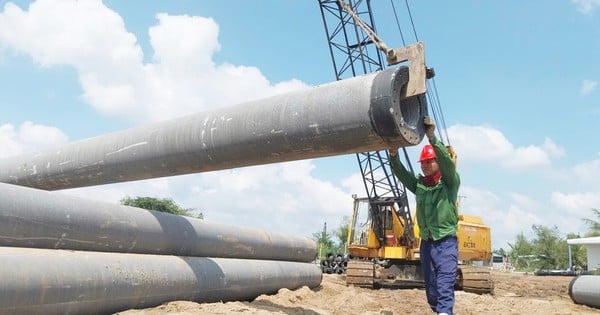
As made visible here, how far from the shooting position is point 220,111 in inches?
177

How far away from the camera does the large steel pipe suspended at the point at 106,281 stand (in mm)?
3873

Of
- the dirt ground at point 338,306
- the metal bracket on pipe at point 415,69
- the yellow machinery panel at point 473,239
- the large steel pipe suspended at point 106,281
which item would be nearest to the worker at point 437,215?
the metal bracket on pipe at point 415,69

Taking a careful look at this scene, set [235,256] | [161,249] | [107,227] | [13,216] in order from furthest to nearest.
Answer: [235,256] → [161,249] → [107,227] → [13,216]

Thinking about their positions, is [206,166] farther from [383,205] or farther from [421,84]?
[383,205]

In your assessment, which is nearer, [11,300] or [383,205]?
[11,300]

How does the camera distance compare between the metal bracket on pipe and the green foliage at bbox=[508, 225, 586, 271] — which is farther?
the green foliage at bbox=[508, 225, 586, 271]

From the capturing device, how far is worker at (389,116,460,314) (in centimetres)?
421

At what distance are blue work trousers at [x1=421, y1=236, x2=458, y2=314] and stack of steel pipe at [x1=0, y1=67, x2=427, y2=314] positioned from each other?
3.36 feet

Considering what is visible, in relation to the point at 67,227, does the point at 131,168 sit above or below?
above

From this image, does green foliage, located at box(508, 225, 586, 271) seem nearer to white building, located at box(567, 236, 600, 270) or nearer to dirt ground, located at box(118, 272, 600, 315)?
white building, located at box(567, 236, 600, 270)

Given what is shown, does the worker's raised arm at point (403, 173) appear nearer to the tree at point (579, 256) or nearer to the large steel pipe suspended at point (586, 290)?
the large steel pipe suspended at point (586, 290)

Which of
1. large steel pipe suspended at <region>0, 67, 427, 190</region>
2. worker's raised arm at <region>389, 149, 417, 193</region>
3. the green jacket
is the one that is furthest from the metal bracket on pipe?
worker's raised arm at <region>389, 149, 417, 193</region>

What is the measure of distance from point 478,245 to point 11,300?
13414 mm

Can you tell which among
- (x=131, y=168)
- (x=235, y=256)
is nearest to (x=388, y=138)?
(x=131, y=168)
